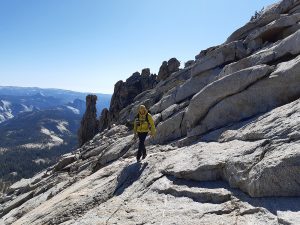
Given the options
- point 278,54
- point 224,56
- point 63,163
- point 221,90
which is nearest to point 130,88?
point 63,163

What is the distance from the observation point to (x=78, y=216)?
22125 mm

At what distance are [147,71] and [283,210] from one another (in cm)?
9135

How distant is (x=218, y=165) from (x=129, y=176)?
24.4 feet

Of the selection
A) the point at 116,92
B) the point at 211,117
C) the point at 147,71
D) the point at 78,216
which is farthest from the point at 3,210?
the point at 147,71

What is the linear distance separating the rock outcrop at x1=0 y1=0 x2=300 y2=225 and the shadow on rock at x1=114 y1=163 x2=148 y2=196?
86 millimetres

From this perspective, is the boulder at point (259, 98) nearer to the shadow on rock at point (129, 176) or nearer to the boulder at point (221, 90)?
the boulder at point (221, 90)

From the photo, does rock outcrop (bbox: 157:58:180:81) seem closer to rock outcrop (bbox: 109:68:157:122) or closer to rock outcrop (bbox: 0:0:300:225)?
rock outcrop (bbox: 109:68:157:122)

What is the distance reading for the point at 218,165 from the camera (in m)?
20.0

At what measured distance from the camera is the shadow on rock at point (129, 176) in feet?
77.7

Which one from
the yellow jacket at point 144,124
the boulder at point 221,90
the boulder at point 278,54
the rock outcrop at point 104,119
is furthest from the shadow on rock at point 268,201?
the rock outcrop at point 104,119

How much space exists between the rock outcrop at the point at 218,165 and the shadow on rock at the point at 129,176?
0.28 ft

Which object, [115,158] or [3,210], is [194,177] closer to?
[115,158]

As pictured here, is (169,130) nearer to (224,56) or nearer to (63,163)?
(224,56)

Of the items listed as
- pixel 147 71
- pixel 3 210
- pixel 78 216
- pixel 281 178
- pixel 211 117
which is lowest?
pixel 3 210
